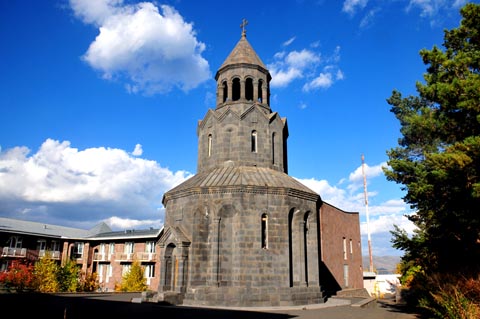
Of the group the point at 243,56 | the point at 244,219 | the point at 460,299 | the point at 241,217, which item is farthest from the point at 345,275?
the point at 460,299

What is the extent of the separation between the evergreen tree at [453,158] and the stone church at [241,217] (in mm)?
5922

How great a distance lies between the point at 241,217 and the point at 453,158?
10165mm

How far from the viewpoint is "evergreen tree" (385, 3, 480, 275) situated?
13.1m

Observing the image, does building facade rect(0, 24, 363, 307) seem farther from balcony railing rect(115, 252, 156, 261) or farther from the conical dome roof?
balcony railing rect(115, 252, 156, 261)

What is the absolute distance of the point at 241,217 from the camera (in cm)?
1920

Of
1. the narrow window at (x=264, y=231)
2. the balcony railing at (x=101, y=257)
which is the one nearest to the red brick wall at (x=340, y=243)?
the narrow window at (x=264, y=231)

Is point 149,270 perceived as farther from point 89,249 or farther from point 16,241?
point 16,241

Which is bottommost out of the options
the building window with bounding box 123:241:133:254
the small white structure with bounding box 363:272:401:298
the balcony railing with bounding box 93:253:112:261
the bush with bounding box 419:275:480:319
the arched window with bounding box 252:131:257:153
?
the small white structure with bounding box 363:272:401:298

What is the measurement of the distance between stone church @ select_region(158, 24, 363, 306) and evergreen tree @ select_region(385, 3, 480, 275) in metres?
5.92

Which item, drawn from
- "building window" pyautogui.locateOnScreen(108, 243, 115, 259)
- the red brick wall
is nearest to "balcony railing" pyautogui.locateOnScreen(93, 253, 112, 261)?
"building window" pyautogui.locateOnScreen(108, 243, 115, 259)

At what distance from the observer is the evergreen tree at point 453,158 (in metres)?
13.1

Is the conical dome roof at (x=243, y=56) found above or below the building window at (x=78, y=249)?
above

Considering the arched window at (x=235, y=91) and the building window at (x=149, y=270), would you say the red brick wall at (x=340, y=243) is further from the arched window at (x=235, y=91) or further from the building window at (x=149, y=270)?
the building window at (x=149, y=270)

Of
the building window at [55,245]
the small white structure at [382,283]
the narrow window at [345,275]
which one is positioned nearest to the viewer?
the narrow window at [345,275]
